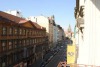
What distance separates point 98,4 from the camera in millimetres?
8008

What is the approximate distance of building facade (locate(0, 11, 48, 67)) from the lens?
43.1 meters

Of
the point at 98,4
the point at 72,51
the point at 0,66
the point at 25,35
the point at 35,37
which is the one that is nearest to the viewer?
the point at 98,4

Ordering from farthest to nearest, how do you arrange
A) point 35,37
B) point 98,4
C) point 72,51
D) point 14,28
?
point 35,37 < point 14,28 < point 72,51 < point 98,4

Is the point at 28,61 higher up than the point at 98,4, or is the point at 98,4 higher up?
the point at 98,4

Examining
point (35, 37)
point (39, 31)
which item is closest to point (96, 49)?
point (35, 37)

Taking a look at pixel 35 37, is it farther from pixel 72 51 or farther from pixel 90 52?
pixel 90 52

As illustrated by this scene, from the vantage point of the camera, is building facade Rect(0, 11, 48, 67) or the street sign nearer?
the street sign

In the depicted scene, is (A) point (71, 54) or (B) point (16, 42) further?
(B) point (16, 42)

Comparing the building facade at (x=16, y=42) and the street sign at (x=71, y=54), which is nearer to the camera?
the street sign at (x=71, y=54)

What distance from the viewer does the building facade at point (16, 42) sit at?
43.1 m

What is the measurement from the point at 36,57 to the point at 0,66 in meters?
34.5

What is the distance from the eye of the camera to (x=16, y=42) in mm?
51250

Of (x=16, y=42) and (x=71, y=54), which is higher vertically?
(x=16, y=42)

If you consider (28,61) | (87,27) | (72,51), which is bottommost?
(28,61)
